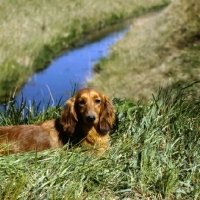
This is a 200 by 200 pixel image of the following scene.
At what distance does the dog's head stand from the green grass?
253mm

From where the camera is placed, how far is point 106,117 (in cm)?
600

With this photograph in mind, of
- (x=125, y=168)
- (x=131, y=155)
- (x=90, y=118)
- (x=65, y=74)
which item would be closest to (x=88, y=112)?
(x=90, y=118)

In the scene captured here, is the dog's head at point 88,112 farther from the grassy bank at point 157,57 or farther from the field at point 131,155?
the grassy bank at point 157,57

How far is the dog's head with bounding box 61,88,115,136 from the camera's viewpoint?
581cm

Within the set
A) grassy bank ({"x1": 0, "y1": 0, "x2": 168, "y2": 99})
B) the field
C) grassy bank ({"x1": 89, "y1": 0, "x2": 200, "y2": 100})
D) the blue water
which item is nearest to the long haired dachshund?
the field

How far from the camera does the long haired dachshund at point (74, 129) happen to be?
229 inches

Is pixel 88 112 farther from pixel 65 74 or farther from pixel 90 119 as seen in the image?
pixel 65 74

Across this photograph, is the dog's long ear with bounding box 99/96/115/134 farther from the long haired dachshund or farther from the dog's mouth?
the dog's mouth

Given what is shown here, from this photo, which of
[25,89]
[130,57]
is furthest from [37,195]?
[130,57]

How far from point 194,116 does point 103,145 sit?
1317 mm

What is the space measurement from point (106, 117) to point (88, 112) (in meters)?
0.33

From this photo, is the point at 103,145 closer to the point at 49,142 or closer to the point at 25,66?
the point at 49,142

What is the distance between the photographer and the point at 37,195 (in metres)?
4.57

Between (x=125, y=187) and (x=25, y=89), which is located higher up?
(x=125, y=187)
